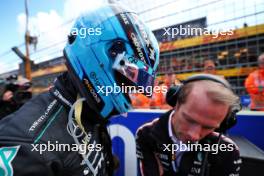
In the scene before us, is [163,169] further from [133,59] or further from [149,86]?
[133,59]

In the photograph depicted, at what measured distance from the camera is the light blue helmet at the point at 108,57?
1.03m

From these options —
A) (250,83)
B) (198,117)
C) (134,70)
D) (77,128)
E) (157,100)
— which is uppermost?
(134,70)

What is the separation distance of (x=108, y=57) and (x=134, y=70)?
0.11m

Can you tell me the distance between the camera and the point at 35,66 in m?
→ 5.27

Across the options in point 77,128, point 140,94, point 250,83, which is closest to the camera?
point 77,128

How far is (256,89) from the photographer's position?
2262 mm

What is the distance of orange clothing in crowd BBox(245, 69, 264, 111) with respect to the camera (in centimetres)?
210

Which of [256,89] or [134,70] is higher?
[134,70]

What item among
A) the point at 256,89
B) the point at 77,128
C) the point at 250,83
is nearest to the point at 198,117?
the point at 77,128

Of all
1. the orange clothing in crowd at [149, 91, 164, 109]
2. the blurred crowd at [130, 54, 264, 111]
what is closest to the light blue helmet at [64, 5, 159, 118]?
the blurred crowd at [130, 54, 264, 111]

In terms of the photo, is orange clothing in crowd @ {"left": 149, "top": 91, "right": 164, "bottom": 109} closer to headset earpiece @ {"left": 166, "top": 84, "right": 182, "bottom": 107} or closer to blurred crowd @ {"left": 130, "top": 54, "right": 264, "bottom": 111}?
blurred crowd @ {"left": 130, "top": 54, "right": 264, "bottom": 111}

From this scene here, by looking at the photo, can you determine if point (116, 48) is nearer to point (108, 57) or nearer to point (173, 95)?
point (108, 57)

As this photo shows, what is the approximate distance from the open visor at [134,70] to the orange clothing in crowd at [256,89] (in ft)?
4.17

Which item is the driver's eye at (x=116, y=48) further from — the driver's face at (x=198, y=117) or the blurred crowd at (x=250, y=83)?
the blurred crowd at (x=250, y=83)
